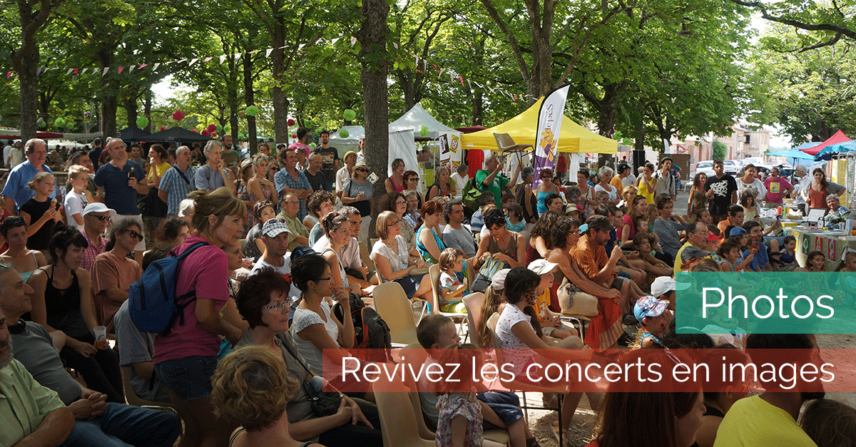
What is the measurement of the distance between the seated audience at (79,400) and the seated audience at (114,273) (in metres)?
1.14

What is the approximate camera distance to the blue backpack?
116 inches

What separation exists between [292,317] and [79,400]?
145 cm

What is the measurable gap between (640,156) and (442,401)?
23.0 meters

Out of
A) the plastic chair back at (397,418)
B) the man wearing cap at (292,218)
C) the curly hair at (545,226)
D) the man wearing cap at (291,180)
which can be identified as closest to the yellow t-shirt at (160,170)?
the man wearing cap at (291,180)

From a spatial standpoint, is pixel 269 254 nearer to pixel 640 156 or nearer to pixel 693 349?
pixel 693 349

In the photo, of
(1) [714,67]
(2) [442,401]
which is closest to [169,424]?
(2) [442,401]

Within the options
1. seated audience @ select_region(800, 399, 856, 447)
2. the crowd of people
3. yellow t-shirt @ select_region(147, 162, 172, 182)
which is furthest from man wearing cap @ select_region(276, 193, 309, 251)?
seated audience @ select_region(800, 399, 856, 447)

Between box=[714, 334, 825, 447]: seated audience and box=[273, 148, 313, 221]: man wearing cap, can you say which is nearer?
box=[714, 334, 825, 447]: seated audience

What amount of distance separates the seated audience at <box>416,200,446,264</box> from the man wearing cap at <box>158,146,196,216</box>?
8.44ft

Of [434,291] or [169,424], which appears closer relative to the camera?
[169,424]

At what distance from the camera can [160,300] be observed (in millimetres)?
2938

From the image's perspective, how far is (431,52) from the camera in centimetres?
2488

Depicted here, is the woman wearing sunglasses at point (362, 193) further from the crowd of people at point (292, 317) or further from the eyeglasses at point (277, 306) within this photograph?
the eyeglasses at point (277, 306)

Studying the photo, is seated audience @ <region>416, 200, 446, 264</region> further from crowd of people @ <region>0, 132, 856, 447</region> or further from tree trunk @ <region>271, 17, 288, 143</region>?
tree trunk @ <region>271, 17, 288, 143</region>
